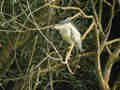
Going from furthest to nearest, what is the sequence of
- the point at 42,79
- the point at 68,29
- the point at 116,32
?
1. the point at 116,32
2. the point at 42,79
3. the point at 68,29

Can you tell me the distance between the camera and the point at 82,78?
2.60 meters

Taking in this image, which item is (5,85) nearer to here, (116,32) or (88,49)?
(88,49)

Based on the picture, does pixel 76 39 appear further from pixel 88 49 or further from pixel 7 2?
pixel 7 2

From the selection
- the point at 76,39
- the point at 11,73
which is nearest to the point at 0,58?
the point at 11,73

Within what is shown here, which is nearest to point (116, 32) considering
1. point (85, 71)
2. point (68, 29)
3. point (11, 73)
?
point (85, 71)

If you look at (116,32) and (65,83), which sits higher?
(116,32)

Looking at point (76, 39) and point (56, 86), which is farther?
point (56, 86)

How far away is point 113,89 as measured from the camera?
235cm

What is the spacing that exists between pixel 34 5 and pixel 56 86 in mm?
882

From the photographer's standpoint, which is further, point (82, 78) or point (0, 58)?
point (82, 78)

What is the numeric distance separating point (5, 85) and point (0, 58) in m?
0.28

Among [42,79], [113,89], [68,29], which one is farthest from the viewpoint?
[42,79]

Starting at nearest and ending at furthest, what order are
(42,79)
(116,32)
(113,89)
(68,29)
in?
(68,29), (113,89), (42,79), (116,32)

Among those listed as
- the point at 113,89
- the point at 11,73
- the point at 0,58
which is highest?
the point at 0,58
